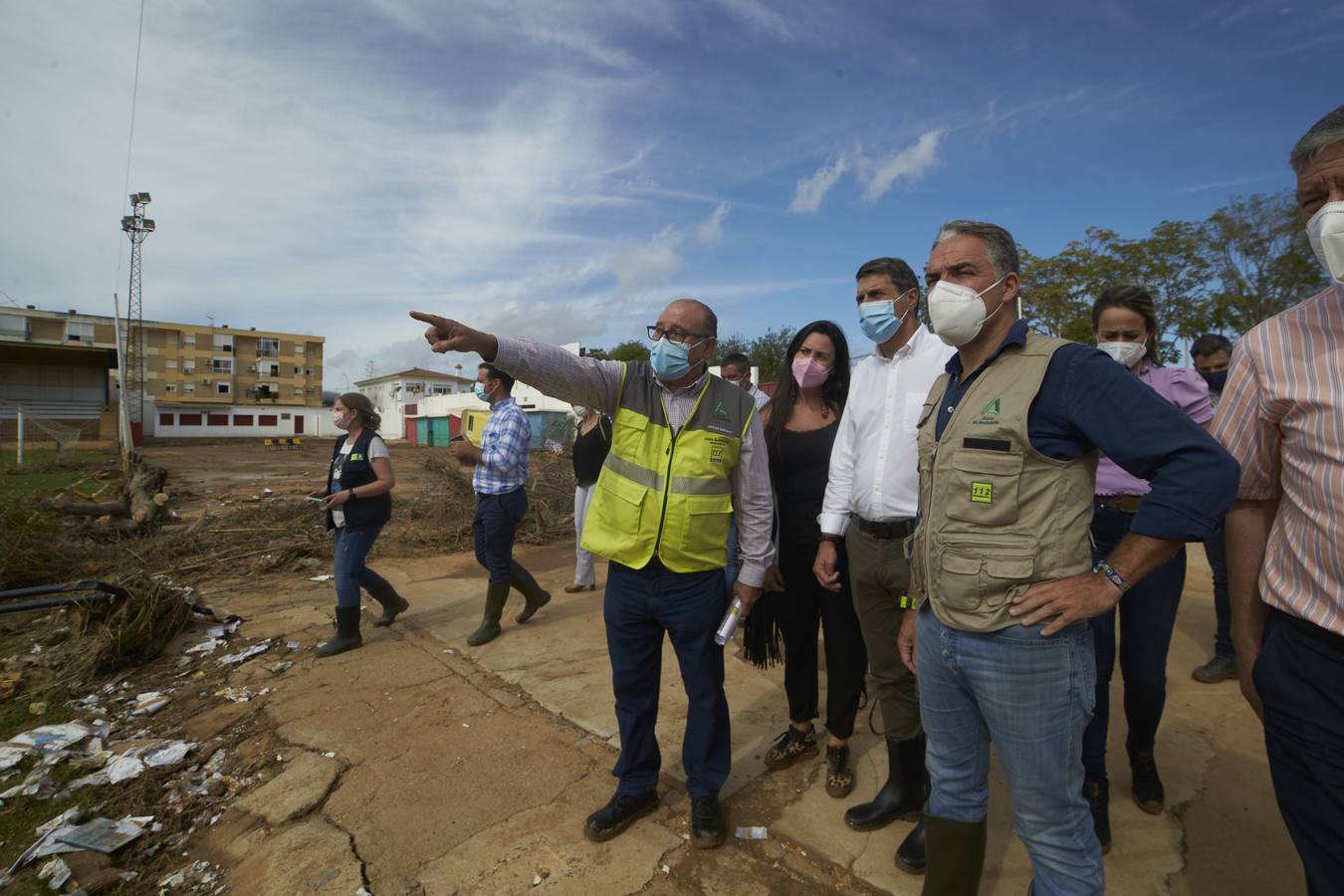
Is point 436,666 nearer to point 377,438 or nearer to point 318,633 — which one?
point 318,633

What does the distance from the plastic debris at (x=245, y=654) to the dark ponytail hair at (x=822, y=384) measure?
12.4ft

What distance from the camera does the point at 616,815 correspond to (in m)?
2.42

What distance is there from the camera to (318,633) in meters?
4.78

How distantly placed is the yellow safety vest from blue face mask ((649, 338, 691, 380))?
0.10m

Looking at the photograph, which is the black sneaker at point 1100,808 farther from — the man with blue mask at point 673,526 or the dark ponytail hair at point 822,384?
the dark ponytail hair at point 822,384

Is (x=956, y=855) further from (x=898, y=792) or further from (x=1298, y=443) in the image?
(x=1298, y=443)

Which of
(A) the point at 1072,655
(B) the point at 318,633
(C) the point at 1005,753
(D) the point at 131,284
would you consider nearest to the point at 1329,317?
(A) the point at 1072,655

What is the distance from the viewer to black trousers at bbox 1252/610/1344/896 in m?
1.15

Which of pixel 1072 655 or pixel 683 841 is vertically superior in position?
pixel 1072 655

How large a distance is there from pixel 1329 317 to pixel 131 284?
4855 centimetres

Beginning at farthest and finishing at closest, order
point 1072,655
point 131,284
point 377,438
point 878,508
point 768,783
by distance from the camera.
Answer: point 131,284 < point 377,438 < point 768,783 < point 878,508 < point 1072,655

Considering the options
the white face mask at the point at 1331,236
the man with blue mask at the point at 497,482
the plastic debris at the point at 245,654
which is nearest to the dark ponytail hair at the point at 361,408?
the man with blue mask at the point at 497,482

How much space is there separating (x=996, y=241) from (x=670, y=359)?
1043 millimetres

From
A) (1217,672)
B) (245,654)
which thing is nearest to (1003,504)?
(1217,672)
